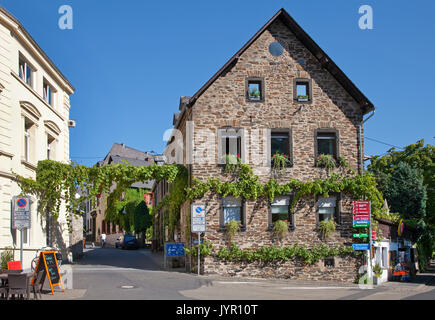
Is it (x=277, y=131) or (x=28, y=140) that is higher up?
(x=277, y=131)

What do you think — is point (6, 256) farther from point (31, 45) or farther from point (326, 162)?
point (326, 162)

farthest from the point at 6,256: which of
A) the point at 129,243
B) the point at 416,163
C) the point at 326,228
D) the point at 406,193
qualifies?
the point at 416,163

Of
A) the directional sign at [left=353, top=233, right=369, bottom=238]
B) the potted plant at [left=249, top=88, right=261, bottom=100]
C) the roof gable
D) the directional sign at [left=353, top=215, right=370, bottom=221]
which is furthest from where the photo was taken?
the potted plant at [left=249, top=88, right=261, bottom=100]

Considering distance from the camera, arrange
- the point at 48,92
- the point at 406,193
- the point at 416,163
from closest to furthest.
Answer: the point at 48,92 < the point at 406,193 < the point at 416,163

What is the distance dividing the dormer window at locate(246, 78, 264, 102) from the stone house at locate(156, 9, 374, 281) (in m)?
0.05

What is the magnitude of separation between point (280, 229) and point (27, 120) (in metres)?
11.8

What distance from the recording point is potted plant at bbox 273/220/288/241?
906 inches

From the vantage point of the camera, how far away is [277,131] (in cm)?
2402

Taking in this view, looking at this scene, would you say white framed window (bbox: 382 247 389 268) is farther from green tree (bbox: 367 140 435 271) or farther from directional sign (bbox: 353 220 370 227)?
green tree (bbox: 367 140 435 271)

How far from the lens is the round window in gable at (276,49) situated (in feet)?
80.0

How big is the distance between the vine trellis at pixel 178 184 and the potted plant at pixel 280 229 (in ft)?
3.51

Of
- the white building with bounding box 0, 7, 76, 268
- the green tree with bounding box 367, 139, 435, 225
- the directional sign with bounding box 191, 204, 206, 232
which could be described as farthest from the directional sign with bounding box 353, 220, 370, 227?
the green tree with bounding box 367, 139, 435, 225
